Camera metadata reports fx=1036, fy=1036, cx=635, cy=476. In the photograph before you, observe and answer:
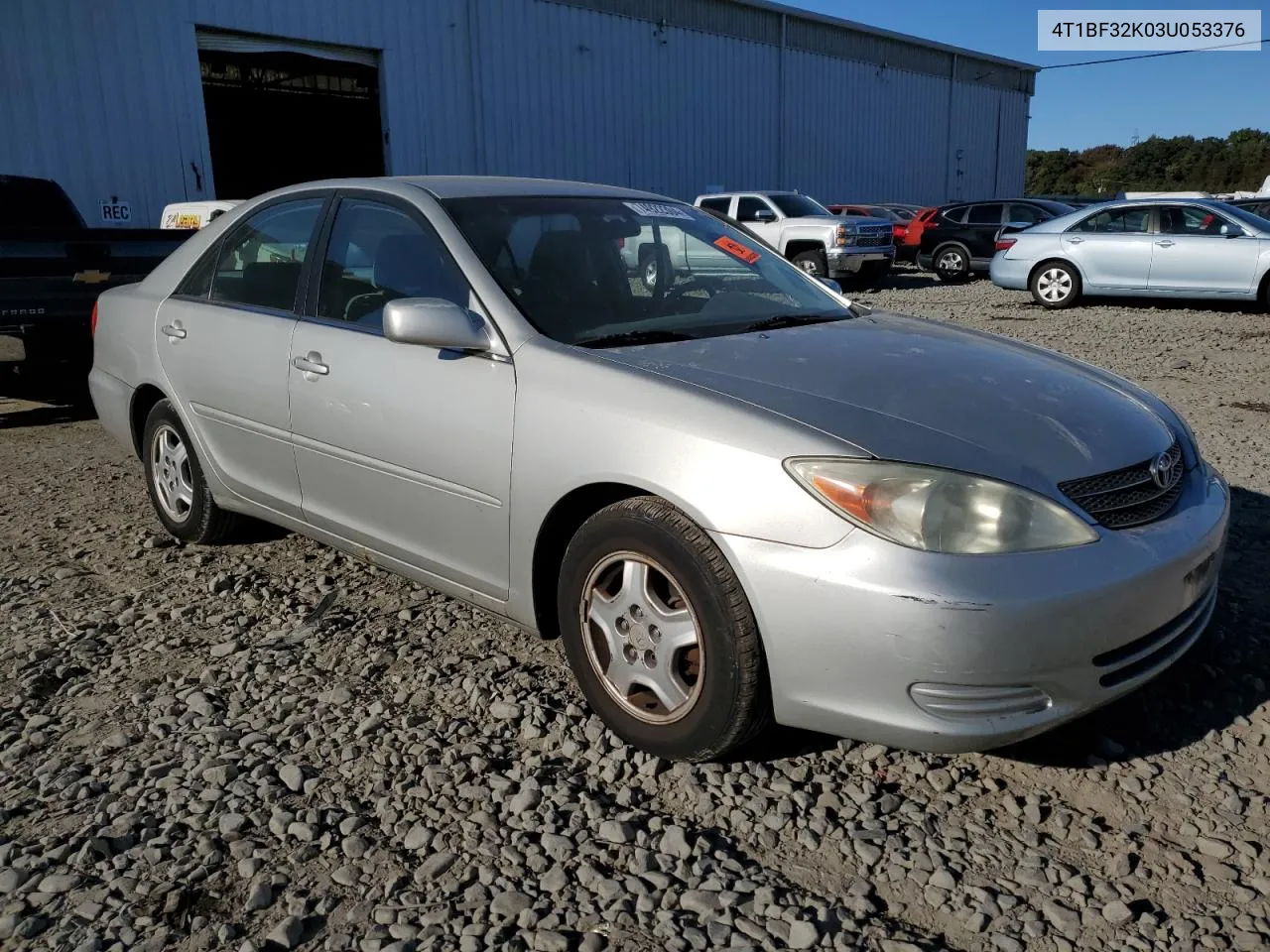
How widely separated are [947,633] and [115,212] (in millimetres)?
16939

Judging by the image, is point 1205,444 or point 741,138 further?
point 741,138

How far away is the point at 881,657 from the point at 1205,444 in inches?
177

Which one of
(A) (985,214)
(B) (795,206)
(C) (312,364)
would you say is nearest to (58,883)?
(C) (312,364)

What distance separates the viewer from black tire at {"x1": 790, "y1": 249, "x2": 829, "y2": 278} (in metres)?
17.2

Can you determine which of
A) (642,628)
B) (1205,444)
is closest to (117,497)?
(642,628)

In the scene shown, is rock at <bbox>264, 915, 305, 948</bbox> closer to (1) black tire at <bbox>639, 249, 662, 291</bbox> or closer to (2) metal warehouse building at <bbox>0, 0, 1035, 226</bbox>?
(1) black tire at <bbox>639, 249, 662, 291</bbox>

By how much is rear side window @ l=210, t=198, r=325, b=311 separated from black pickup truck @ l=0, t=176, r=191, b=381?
112 inches

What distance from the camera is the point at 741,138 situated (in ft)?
87.6

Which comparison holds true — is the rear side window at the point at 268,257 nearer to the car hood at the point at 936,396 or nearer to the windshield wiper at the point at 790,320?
the car hood at the point at 936,396

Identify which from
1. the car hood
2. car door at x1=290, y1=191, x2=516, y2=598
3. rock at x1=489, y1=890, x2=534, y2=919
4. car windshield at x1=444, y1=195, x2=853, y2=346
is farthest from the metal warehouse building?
rock at x1=489, y1=890, x2=534, y2=919

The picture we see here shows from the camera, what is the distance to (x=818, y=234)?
17312 millimetres

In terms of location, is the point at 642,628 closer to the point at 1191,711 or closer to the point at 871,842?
the point at 871,842

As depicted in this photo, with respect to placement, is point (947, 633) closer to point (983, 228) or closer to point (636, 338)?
point (636, 338)

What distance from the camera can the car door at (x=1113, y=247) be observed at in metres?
12.9
